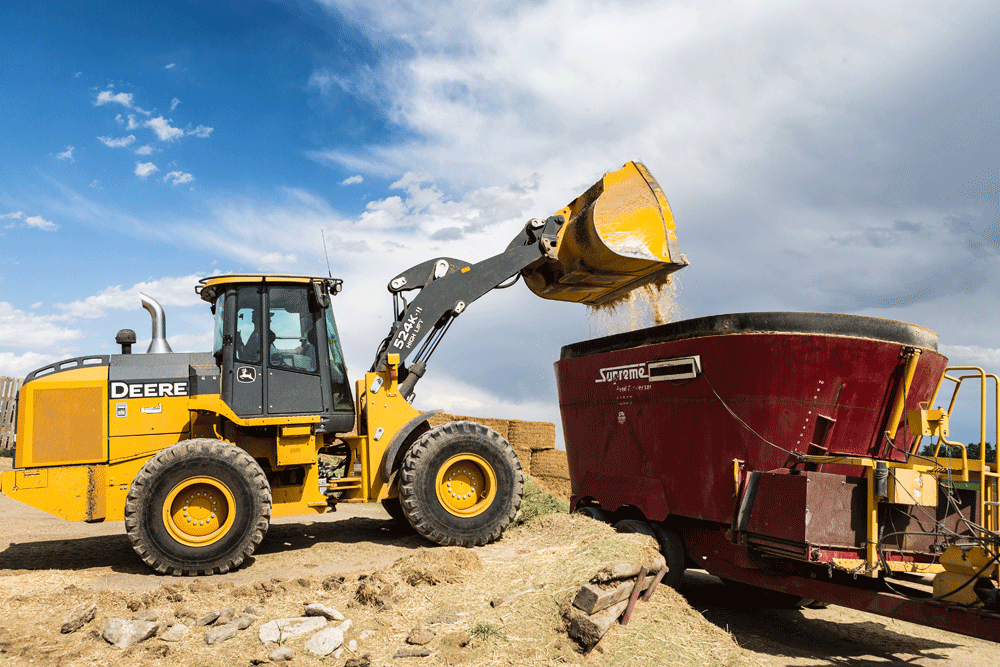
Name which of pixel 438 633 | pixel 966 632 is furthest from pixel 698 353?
pixel 438 633

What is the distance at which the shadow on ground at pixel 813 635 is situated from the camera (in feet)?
22.3

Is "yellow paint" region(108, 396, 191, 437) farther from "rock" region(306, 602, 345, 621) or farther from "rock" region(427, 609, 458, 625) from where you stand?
"rock" region(427, 609, 458, 625)

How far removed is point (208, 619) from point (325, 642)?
120 cm

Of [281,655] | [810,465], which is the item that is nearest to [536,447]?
[810,465]

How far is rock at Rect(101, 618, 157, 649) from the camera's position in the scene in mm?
5660

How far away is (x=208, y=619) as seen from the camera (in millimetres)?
5957

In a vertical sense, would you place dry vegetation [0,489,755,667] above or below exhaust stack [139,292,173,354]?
below

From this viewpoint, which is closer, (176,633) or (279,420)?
(176,633)

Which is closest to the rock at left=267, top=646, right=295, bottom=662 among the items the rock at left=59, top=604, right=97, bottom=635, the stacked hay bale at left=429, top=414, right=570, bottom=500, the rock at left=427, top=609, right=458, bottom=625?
the rock at left=427, top=609, right=458, bottom=625

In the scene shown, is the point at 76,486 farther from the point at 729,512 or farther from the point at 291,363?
the point at 729,512

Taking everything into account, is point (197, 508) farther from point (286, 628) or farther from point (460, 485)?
point (460, 485)

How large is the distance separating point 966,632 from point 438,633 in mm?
4159

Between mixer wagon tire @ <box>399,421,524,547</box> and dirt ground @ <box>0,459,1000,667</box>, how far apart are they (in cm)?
34

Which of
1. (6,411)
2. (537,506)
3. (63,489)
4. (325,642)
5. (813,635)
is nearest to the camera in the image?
(325,642)
